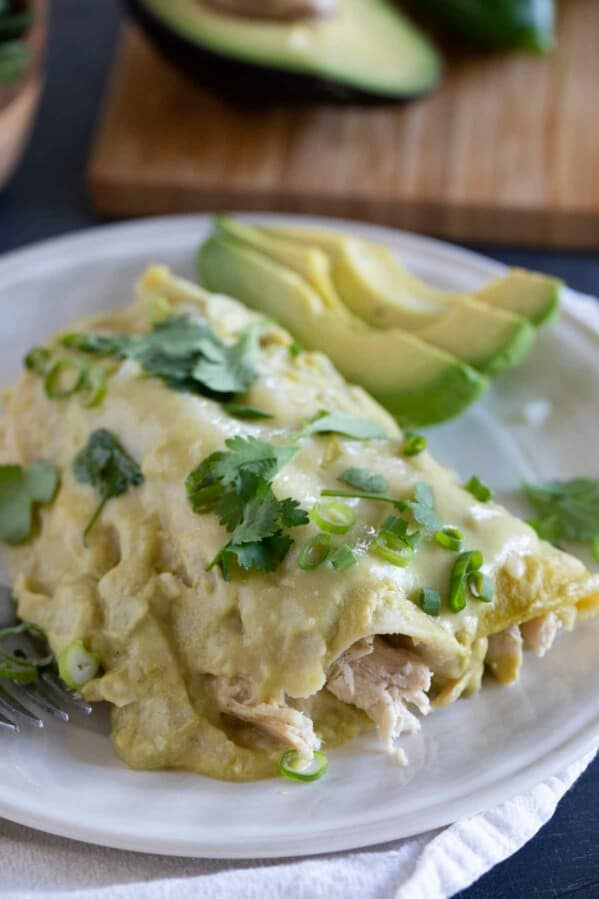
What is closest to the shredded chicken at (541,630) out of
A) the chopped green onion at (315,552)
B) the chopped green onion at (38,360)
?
the chopped green onion at (315,552)

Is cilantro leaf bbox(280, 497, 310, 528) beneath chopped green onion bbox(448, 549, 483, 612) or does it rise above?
above

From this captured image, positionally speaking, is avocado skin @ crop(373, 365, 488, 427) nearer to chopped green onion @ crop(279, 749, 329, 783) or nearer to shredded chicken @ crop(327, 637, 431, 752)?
shredded chicken @ crop(327, 637, 431, 752)

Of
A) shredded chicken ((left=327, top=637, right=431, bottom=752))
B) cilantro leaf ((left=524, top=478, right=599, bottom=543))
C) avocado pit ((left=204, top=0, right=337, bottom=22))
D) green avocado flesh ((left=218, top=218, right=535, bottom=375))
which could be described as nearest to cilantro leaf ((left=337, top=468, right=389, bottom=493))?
shredded chicken ((left=327, top=637, right=431, bottom=752))

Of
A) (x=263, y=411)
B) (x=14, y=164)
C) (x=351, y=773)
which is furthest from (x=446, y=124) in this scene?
(x=351, y=773)

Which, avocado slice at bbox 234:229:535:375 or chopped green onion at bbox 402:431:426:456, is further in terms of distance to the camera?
avocado slice at bbox 234:229:535:375

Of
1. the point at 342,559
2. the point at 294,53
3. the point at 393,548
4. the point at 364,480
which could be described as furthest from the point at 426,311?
the point at 294,53

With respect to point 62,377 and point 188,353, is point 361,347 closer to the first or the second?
point 188,353

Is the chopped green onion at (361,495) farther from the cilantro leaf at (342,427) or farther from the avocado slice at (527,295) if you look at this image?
the avocado slice at (527,295)
